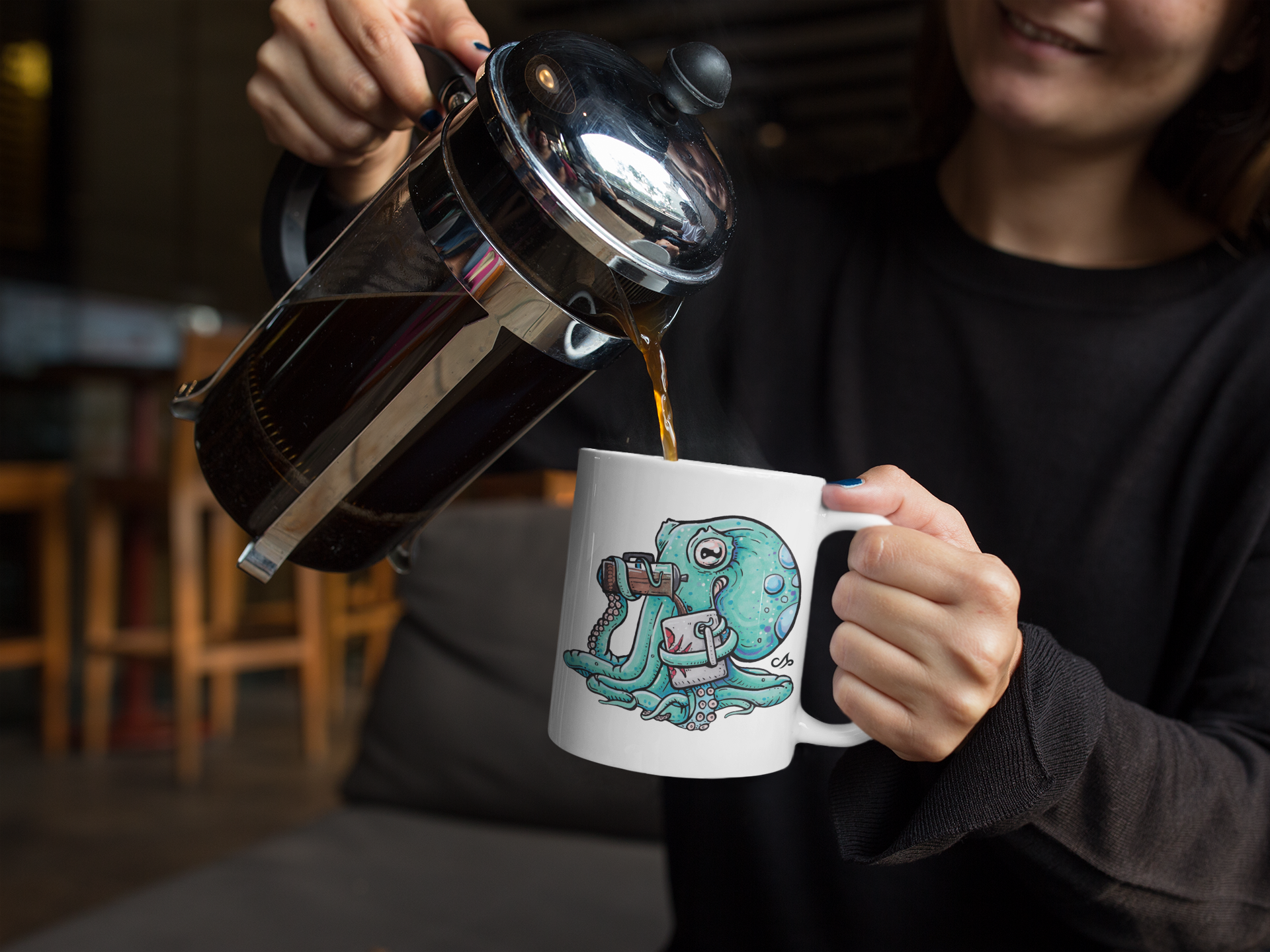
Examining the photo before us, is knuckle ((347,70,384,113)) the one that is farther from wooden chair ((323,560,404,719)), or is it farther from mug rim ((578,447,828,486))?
wooden chair ((323,560,404,719))

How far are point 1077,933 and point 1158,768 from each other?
0.23 metres

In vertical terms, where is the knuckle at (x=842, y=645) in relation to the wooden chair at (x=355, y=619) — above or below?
above

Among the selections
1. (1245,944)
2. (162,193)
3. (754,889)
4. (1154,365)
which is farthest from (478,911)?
(162,193)

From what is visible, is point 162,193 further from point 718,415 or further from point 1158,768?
point 1158,768

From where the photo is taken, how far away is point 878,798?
54 centimetres

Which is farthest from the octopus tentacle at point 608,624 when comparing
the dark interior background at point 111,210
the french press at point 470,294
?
the dark interior background at point 111,210

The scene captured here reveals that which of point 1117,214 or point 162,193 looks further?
point 162,193

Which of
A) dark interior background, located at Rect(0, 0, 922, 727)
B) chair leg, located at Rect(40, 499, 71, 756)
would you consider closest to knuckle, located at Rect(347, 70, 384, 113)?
dark interior background, located at Rect(0, 0, 922, 727)

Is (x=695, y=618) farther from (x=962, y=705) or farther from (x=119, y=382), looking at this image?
(x=119, y=382)

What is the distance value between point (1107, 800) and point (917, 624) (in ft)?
0.57

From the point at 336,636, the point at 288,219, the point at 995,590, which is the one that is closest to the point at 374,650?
the point at 336,636

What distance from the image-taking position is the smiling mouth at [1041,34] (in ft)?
2.23

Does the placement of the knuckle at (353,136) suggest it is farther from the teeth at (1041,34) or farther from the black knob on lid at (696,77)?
the teeth at (1041,34)

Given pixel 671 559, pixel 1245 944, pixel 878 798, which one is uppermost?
pixel 671 559
